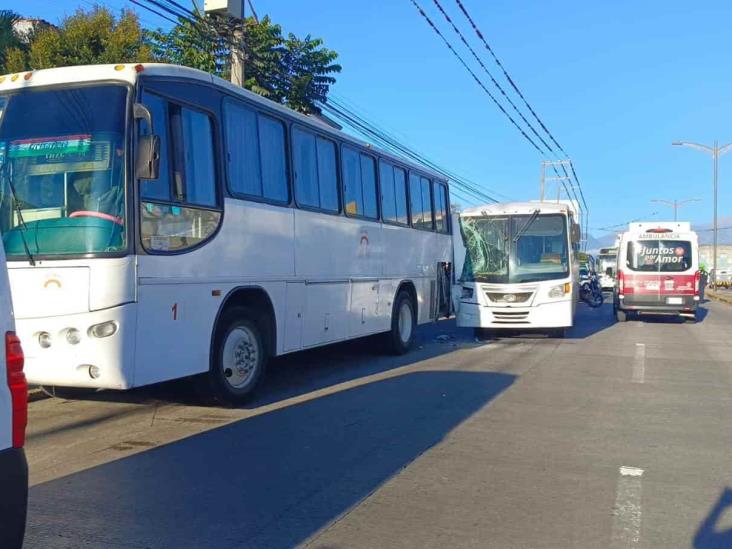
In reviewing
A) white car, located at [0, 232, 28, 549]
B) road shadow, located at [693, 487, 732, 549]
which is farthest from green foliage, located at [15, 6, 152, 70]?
road shadow, located at [693, 487, 732, 549]

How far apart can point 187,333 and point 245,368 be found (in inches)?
50.3

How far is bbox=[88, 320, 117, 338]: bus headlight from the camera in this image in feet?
20.5

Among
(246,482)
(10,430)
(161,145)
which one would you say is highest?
(161,145)

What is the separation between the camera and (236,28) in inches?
521

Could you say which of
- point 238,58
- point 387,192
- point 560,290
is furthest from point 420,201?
point 238,58

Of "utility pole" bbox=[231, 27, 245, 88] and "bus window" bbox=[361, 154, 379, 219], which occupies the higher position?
"utility pole" bbox=[231, 27, 245, 88]

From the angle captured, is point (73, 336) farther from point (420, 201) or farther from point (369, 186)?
point (420, 201)

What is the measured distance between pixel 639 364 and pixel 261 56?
1028 cm

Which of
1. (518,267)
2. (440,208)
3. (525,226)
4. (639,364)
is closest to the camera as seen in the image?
(639,364)

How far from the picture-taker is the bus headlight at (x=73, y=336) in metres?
6.28

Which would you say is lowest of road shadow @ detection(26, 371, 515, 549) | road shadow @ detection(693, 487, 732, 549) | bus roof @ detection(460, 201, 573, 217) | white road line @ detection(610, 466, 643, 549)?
road shadow @ detection(693, 487, 732, 549)

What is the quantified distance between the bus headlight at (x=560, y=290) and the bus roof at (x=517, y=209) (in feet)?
5.91

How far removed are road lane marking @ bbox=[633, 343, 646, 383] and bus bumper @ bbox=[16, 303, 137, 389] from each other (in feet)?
23.9

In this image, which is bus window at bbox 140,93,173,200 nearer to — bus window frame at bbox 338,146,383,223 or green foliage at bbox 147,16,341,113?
bus window frame at bbox 338,146,383,223
